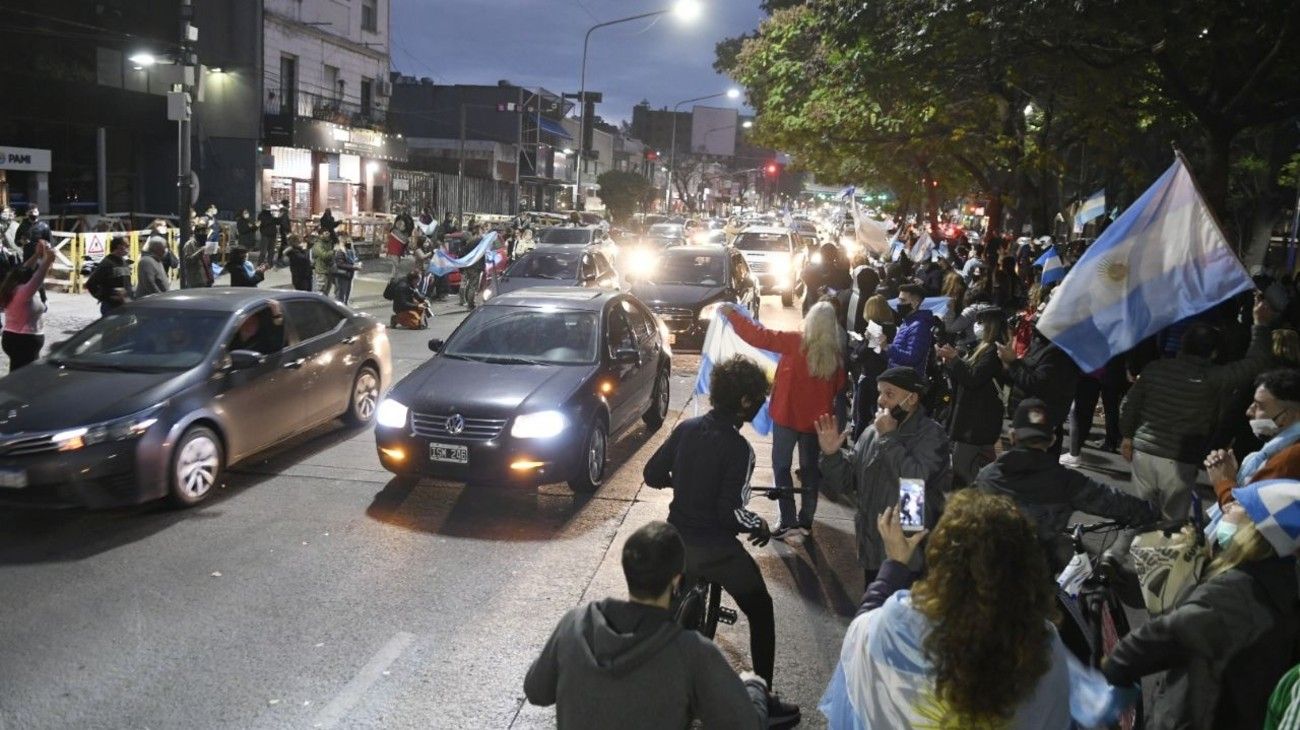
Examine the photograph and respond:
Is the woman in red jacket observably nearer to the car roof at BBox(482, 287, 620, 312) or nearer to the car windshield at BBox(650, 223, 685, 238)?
the car roof at BBox(482, 287, 620, 312)

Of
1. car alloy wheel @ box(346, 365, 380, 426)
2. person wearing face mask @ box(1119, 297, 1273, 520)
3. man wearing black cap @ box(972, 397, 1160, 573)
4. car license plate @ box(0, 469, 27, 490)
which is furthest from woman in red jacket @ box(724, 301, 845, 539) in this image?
car license plate @ box(0, 469, 27, 490)

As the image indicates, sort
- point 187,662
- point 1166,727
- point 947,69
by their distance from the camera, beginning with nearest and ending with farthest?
point 1166,727, point 187,662, point 947,69

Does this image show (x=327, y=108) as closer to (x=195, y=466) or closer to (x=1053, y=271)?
(x=1053, y=271)

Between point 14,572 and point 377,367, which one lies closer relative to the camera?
point 14,572

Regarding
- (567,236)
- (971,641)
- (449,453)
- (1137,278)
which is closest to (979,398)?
(1137,278)

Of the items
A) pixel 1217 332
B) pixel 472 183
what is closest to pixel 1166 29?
pixel 1217 332

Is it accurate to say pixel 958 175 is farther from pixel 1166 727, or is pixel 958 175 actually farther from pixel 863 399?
pixel 1166 727

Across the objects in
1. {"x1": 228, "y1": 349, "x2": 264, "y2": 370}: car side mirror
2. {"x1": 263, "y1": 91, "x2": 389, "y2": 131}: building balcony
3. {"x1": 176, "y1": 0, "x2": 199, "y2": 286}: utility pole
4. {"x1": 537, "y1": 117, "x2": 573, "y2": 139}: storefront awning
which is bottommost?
{"x1": 228, "y1": 349, "x2": 264, "y2": 370}: car side mirror

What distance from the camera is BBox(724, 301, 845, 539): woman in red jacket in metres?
7.21

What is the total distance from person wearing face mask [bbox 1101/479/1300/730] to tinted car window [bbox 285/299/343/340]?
795 cm

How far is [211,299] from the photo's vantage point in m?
9.21

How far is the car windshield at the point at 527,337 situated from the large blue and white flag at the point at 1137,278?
415 centimetres

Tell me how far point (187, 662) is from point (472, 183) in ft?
169

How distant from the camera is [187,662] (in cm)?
536
